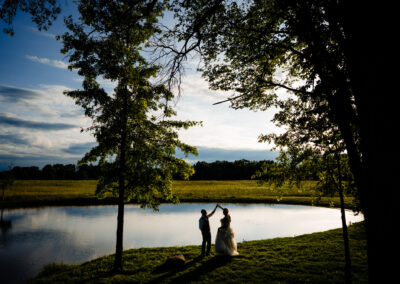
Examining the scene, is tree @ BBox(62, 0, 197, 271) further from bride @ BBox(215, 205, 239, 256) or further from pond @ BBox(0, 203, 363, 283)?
pond @ BBox(0, 203, 363, 283)

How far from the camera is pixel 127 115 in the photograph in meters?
11.1

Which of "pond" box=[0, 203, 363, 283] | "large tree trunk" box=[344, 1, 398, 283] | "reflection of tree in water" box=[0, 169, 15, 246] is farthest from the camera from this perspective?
"reflection of tree in water" box=[0, 169, 15, 246]

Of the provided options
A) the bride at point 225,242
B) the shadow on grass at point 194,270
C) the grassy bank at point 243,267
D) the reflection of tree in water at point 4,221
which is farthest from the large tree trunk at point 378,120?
the reflection of tree in water at point 4,221

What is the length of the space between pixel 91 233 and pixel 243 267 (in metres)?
17.3

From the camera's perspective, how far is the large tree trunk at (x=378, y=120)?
251cm

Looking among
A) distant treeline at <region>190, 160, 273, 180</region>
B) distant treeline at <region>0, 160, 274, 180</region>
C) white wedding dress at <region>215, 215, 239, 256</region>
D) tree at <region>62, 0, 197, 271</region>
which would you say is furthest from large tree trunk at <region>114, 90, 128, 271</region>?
distant treeline at <region>190, 160, 273, 180</region>

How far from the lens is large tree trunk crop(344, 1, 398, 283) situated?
8.22 feet

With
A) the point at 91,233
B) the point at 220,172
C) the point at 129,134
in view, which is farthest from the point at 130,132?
the point at 220,172

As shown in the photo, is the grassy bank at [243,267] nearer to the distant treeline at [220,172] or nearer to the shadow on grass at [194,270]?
the shadow on grass at [194,270]

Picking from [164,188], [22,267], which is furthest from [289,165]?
[22,267]

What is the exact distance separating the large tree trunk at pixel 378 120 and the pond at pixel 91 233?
15.8 metres

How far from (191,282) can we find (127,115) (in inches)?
316

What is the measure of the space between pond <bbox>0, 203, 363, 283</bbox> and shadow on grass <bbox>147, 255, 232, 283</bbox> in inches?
267

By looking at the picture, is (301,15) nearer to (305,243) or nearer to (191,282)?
(191,282)
